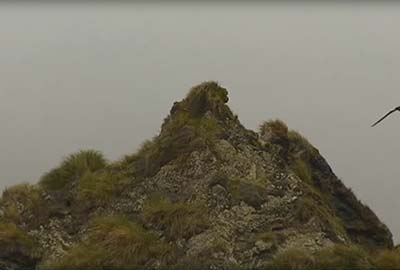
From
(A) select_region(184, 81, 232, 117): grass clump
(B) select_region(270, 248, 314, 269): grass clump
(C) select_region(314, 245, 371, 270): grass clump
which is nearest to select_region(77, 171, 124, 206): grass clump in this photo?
(A) select_region(184, 81, 232, 117): grass clump

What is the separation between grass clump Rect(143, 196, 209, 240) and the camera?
1911 centimetres

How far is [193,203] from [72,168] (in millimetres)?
4479

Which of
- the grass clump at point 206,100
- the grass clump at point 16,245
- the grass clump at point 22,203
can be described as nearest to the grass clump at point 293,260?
the grass clump at point 16,245

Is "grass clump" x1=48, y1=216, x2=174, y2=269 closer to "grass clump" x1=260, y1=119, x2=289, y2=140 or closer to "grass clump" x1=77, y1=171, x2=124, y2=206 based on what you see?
"grass clump" x1=77, y1=171, x2=124, y2=206

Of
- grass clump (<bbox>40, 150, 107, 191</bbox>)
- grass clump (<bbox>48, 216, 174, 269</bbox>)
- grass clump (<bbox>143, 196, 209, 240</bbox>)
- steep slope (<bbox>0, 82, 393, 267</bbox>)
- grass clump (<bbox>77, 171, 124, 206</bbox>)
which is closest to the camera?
grass clump (<bbox>48, 216, 174, 269</bbox>)

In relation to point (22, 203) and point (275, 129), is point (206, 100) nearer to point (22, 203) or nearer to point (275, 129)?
point (275, 129)

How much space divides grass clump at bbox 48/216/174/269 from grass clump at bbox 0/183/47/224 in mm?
2332

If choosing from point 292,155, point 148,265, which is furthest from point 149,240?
point 292,155

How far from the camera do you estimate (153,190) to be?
21.2m

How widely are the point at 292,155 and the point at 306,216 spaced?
3.79 m

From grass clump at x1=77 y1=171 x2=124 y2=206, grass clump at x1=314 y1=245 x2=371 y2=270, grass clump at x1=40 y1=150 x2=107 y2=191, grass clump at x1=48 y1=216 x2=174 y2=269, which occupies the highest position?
grass clump at x1=40 y1=150 x2=107 y2=191

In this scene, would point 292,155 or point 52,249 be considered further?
point 292,155

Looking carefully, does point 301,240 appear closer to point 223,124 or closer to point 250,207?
point 250,207

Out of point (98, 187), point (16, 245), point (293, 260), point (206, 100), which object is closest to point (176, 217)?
point (98, 187)
